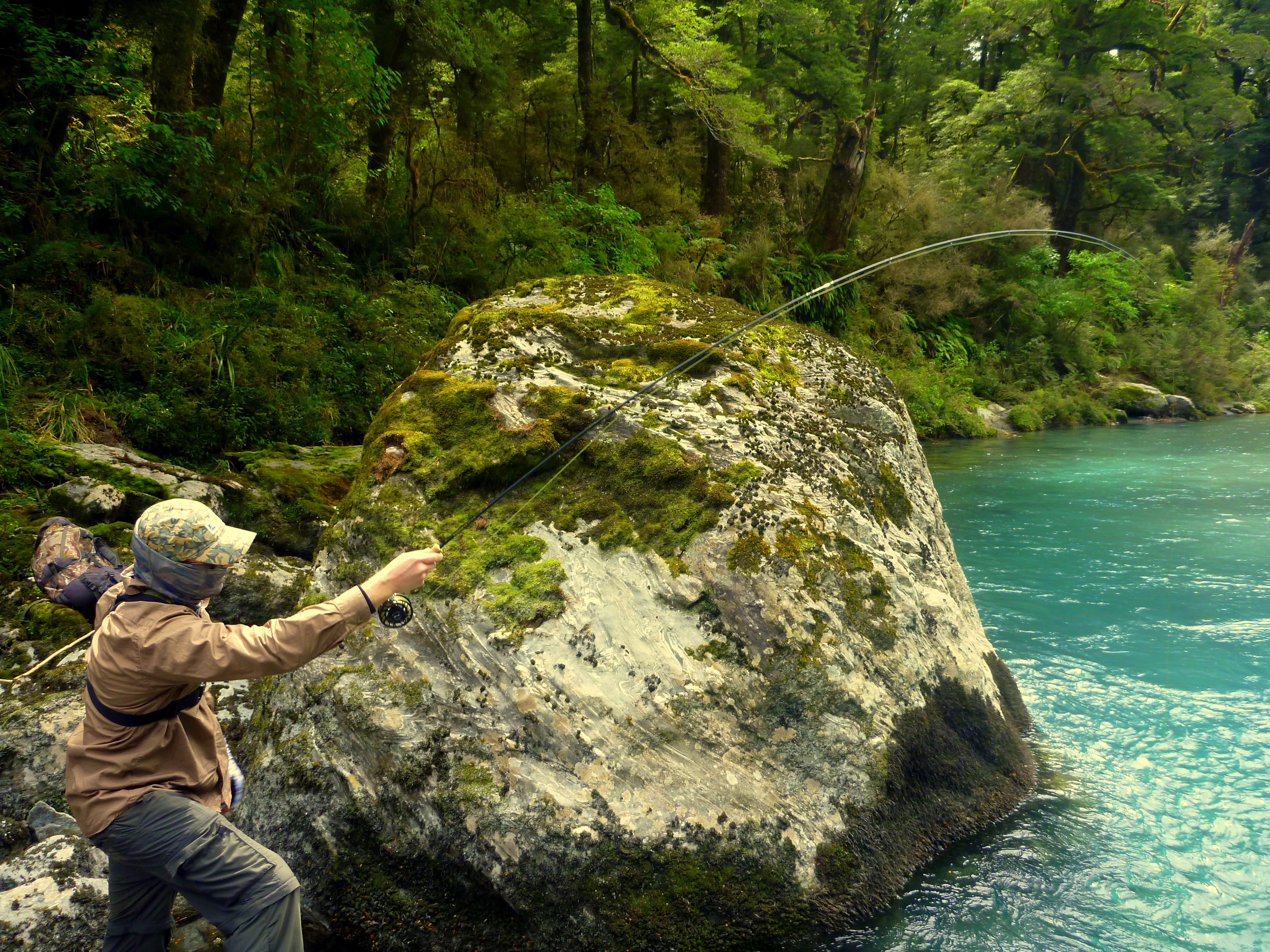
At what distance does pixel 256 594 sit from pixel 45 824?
1827 mm

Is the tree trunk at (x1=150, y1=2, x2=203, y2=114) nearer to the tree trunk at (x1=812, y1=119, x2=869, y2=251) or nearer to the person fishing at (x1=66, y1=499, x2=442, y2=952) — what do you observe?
the person fishing at (x1=66, y1=499, x2=442, y2=952)

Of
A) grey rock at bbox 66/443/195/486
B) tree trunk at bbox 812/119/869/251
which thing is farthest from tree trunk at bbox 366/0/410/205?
tree trunk at bbox 812/119/869/251

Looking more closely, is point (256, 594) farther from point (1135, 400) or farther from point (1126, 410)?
point (1135, 400)

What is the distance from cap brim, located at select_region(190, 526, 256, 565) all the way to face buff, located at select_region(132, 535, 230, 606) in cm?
3

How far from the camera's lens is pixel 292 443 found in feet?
27.0

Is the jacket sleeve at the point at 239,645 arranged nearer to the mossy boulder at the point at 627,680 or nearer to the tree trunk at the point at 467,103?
the mossy boulder at the point at 627,680

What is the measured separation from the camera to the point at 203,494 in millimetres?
6078

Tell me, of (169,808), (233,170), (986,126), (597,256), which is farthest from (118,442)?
(986,126)

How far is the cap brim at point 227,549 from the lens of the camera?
2.31 meters

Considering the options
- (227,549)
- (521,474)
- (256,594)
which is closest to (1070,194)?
(521,474)

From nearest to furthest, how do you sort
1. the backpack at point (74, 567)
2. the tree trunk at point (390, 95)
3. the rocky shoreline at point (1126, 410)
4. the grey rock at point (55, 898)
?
1. the grey rock at point (55, 898)
2. the backpack at point (74, 567)
3. the tree trunk at point (390, 95)
4. the rocky shoreline at point (1126, 410)

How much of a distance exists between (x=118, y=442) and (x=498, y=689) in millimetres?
5761

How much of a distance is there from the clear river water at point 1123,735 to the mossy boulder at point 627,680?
0.27m

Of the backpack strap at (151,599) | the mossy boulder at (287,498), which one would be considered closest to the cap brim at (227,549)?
the backpack strap at (151,599)
